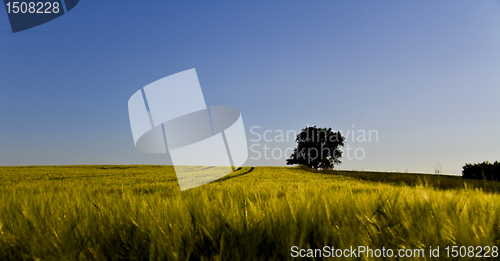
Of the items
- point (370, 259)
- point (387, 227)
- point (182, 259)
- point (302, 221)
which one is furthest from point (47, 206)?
point (387, 227)

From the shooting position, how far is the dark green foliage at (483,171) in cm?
2112

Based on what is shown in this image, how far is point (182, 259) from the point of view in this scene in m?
0.98

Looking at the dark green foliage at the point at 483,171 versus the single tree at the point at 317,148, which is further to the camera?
the single tree at the point at 317,148

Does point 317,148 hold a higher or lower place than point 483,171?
higher

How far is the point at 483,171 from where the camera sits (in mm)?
21281

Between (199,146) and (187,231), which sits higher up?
(199,146)

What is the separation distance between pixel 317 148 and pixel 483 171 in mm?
33230

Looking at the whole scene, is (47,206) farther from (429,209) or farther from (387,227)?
(429,209)

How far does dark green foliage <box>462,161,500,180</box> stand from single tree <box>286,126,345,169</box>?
1152 inches

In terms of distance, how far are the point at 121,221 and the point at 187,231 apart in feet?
1.58

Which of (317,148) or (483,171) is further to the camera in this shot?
(317,148)

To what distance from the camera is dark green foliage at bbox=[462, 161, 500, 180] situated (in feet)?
69.3

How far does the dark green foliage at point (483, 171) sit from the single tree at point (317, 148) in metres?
29.3

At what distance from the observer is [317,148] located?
5406cm
